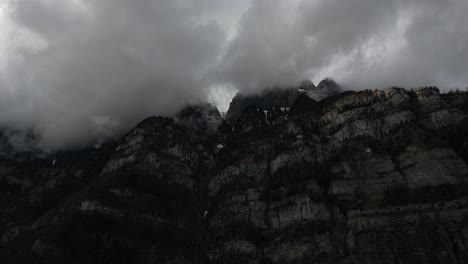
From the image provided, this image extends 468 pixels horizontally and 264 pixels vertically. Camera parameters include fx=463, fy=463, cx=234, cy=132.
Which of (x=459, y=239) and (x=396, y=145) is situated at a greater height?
(x=396, y=145)

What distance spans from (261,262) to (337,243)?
2879cm

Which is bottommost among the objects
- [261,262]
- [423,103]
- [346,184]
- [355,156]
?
[261,262]

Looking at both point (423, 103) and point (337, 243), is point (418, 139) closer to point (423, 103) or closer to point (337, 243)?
point (423, 103)

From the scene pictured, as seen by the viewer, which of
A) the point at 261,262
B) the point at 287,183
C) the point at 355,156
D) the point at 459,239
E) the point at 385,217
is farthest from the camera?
the point at 287,183

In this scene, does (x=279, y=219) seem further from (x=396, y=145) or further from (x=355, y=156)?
(x=396, y=145)

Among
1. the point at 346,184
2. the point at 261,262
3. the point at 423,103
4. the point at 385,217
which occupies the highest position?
the point at 423,103

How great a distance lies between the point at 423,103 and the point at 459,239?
75543 millimetres

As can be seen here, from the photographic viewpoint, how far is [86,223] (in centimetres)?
18412

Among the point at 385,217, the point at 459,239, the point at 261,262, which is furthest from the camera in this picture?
the point at 261,262

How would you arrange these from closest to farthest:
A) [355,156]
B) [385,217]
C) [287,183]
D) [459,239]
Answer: [459,239]
[385,217]
[355,156]
[287,183]

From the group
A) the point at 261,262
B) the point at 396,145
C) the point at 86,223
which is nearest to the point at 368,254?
the point at 261,262

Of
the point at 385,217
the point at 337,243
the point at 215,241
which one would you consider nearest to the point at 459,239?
the point at 385,217

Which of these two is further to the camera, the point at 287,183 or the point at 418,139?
the point at 287,183

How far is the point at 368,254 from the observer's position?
144m
